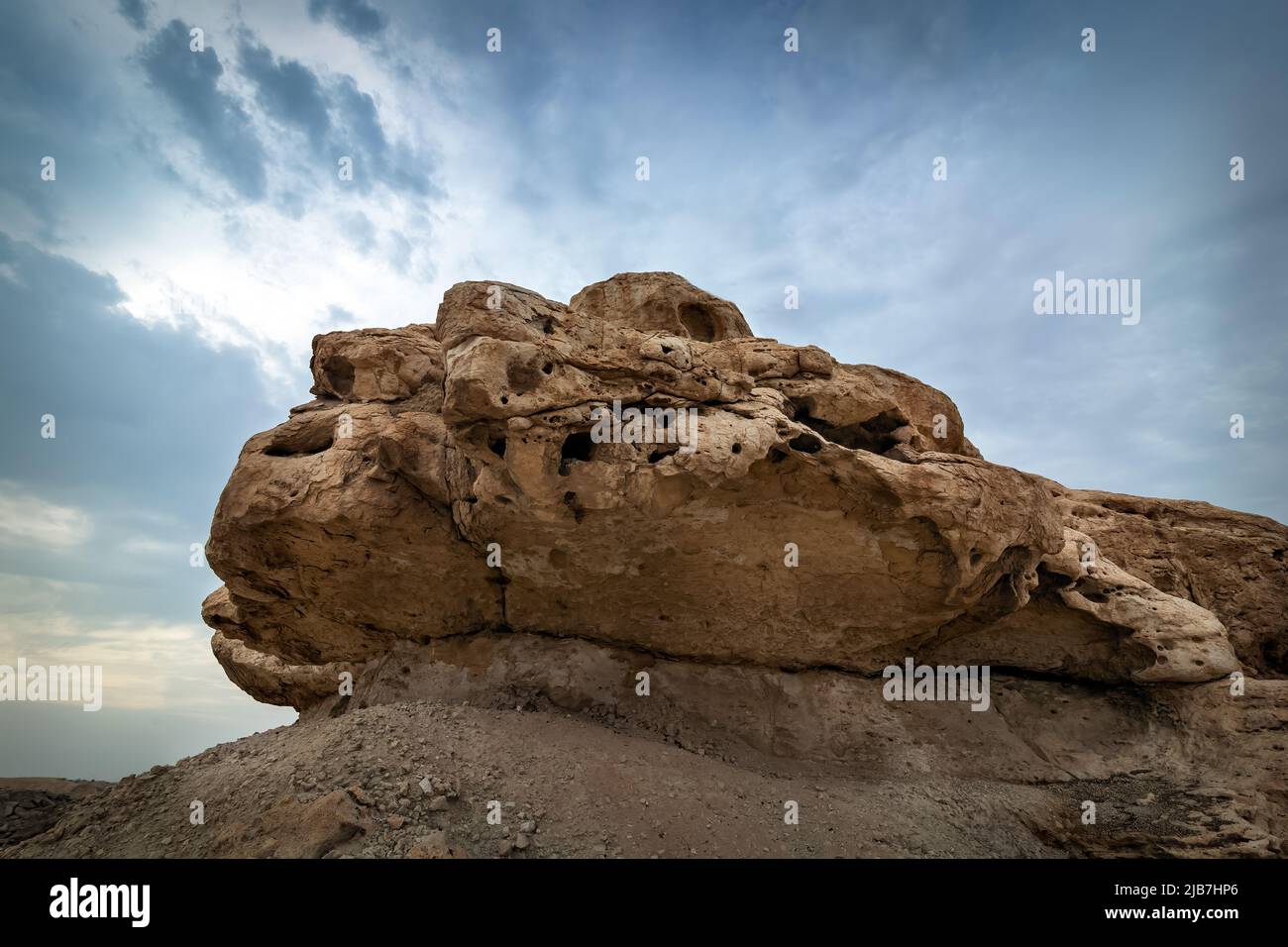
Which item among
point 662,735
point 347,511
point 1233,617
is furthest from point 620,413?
point 1233,617

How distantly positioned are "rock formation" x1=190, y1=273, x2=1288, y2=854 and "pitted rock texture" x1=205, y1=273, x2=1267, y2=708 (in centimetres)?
3

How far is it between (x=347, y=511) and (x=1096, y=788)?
937 cm

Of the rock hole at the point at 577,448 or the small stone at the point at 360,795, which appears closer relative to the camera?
the small stone at the point at 360,795

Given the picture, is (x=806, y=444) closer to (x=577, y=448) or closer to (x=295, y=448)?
(x=577, y=448)

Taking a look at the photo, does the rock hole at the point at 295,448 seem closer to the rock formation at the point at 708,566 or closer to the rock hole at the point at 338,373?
the rock formation at the point at 708,566

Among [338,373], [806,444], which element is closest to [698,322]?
[806,444]

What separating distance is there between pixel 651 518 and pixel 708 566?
3.72 feet

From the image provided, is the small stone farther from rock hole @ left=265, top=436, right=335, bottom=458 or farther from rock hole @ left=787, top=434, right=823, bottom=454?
rock hole @ left=787, top=434, right=823, bottom=454

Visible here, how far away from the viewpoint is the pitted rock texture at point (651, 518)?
6797 millimetres

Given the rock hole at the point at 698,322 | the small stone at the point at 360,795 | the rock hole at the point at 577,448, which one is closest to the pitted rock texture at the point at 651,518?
the rock hole at the point at 577,448

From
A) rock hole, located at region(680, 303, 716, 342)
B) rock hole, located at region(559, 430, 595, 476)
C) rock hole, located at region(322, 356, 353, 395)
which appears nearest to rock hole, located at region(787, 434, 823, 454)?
rock hole, located at region(559, 430, 595, 476)

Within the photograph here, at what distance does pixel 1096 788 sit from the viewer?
24.8 feet

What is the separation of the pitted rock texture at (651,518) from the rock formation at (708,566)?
0.03 m

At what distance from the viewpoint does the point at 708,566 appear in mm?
7789
